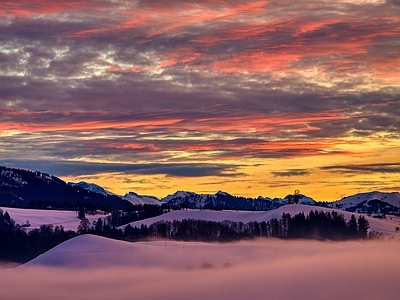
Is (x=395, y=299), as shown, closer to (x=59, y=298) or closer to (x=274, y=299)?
(x=274, y=299)

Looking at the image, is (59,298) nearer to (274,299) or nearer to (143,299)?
(143,299)

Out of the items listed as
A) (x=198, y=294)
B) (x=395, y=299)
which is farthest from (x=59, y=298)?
(x=395, y=299)

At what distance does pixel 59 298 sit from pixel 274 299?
172 feet

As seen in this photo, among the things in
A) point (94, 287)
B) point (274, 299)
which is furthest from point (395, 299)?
point (94, 287)

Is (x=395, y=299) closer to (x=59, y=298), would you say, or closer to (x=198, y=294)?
(x=198, y=294)

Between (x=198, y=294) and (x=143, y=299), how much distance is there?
1349 centimetres

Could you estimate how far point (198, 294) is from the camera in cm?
19862

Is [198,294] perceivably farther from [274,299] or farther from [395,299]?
[395,299]

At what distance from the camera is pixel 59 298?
199875 mm

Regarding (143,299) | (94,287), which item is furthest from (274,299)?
(94,287)

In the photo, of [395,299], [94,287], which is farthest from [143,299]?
[395,299]

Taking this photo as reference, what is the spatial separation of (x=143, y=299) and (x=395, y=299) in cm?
6139

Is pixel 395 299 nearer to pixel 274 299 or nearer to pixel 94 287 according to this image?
pixel 274 299

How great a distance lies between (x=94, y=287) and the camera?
19988 cm
